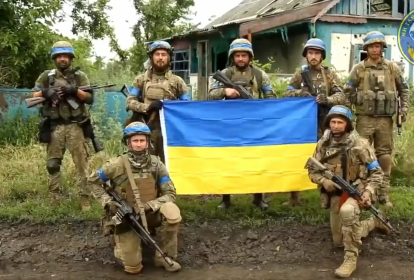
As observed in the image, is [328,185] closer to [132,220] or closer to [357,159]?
[357,159]

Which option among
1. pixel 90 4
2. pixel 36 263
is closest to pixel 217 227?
pixel 36 263

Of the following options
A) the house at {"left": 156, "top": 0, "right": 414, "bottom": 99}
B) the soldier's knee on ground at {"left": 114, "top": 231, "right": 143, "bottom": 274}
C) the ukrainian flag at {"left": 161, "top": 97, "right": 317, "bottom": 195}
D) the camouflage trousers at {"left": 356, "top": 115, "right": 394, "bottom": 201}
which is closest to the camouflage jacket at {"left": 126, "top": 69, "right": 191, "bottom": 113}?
the ukrainian flag at {"left": 161, "top": 97, "right": 317, "bottom": 195}

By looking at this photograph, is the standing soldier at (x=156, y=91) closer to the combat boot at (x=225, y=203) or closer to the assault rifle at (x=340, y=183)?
the combat boot at (x=225, y=203)

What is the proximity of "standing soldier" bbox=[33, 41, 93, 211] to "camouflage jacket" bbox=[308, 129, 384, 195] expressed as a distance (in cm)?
294

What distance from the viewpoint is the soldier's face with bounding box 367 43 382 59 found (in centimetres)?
651

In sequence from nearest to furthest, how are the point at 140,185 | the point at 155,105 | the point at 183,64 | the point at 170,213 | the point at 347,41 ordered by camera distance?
the point at 170,213
the point at 140,185
the point at 155,105
the point at 347,41
the point at 183,64

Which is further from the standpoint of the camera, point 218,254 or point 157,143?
point 157,143

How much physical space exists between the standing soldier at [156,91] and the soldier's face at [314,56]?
159cm

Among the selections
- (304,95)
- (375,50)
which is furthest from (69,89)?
(375,50)

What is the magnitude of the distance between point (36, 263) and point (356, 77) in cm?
434

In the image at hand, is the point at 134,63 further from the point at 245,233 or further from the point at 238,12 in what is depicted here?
the point at 245,233

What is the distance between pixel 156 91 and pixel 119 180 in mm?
1549

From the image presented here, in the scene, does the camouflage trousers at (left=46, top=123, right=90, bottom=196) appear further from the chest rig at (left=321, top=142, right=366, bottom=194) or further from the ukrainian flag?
the chest rig at (left=321, top=142, right=366, bottom=194)

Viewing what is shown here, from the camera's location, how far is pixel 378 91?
6.66 m
